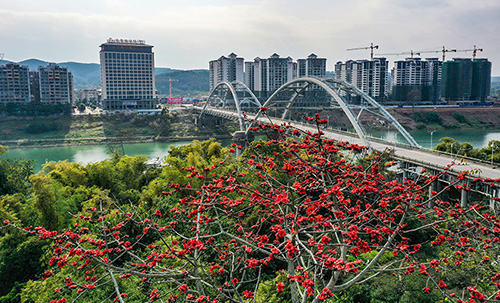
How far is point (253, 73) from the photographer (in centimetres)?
8388

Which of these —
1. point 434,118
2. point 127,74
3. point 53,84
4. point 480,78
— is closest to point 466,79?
→ point 480,78

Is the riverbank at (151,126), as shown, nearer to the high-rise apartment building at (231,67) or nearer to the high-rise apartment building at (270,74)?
the high-rise apartment building at (270,74)

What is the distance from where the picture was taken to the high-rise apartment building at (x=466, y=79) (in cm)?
7412

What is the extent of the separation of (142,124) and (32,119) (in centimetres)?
1477

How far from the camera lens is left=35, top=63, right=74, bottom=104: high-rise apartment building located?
60906mm

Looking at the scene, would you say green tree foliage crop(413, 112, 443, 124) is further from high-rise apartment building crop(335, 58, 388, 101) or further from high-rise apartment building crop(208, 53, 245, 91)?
high-rise apartment building crop(208, 53, 245, 91)

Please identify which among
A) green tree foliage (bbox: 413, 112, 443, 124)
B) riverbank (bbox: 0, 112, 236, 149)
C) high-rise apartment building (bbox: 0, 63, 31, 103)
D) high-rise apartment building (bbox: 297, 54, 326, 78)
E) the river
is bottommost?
the river

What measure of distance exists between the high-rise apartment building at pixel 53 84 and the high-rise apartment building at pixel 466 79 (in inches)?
2710

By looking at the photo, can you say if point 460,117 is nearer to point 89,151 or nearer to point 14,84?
point 89,151

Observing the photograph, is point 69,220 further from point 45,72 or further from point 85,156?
point 45,72

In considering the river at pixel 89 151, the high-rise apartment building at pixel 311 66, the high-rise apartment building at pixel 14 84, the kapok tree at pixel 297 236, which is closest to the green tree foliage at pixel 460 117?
the river at pixel 89 151

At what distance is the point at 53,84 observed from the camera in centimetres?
6159

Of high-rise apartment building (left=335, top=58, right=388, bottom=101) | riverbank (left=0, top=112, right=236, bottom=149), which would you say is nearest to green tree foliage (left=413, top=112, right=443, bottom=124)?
high-rise apartment building (left=335, top=58, right=388, bottom=101)

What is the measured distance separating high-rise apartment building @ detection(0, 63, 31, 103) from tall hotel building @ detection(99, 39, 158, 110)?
1124 cm
